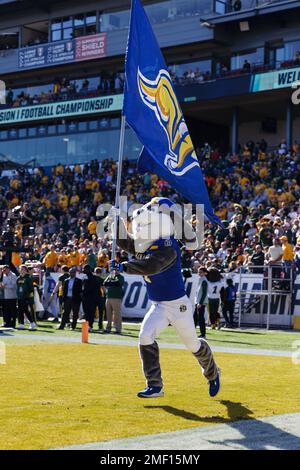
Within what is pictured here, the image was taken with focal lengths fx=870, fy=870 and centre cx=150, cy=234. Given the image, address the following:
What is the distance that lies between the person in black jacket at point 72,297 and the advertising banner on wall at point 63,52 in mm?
23500

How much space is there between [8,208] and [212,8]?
12.5m

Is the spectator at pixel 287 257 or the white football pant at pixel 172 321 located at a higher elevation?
the spectator at pixel 287 257

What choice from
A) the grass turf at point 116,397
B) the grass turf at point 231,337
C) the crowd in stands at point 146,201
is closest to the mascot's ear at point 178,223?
the grass turf at point 116,397

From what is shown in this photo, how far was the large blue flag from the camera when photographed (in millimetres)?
12250

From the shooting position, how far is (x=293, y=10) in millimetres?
35219

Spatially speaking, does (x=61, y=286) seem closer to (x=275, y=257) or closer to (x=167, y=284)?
(x=275, y=257)

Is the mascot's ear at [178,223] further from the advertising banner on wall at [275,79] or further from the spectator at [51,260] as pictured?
the advertising banner on wall at [275,79]

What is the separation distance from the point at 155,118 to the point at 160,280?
4.70 meters

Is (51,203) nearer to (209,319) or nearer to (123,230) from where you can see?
(209,319)

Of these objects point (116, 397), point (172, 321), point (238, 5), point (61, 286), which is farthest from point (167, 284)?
point (238, 5)

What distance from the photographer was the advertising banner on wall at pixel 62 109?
3969 cm

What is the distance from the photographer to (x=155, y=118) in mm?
12617
